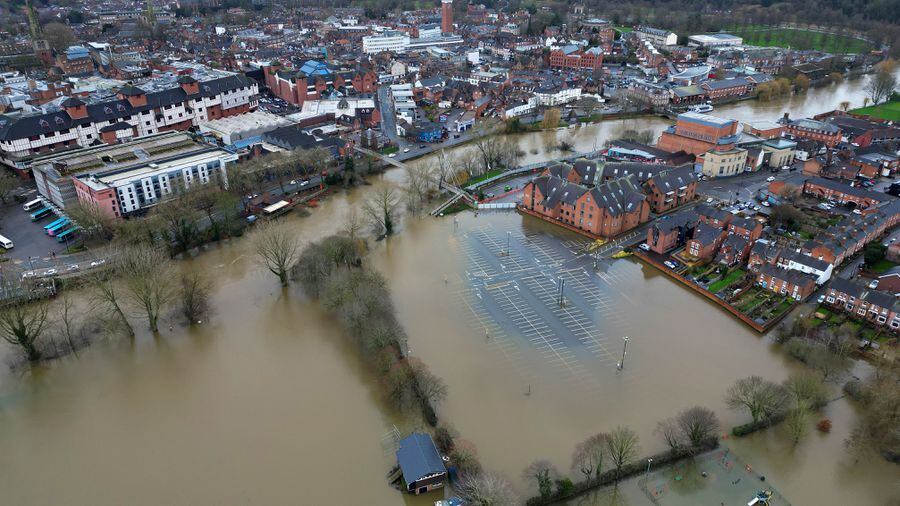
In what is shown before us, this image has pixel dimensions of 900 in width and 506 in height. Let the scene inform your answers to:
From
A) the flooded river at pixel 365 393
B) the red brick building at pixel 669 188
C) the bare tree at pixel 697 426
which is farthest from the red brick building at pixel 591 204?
the bare tree at pixel 697 426

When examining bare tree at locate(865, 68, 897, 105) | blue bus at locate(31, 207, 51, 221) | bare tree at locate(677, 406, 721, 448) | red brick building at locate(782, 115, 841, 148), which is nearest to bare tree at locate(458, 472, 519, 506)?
bare tree at locate(677, 406, 721, 448)

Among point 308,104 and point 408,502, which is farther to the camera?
point 308,104

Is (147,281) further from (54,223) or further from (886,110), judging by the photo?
(886,110)

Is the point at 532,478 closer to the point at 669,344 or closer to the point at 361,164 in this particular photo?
the point at 669,344

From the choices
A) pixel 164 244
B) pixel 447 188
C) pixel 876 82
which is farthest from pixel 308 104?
pixel 876 82

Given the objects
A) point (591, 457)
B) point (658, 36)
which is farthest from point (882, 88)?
point (591, 457)

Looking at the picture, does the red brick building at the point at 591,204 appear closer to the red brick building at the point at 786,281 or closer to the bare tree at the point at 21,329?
the red brick building at the point at 786,281

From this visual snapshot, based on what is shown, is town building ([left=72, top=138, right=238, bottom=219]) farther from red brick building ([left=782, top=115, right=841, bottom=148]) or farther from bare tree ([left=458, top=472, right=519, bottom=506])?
red brick building ([left=782, top=115, right=841, bottom=148])
